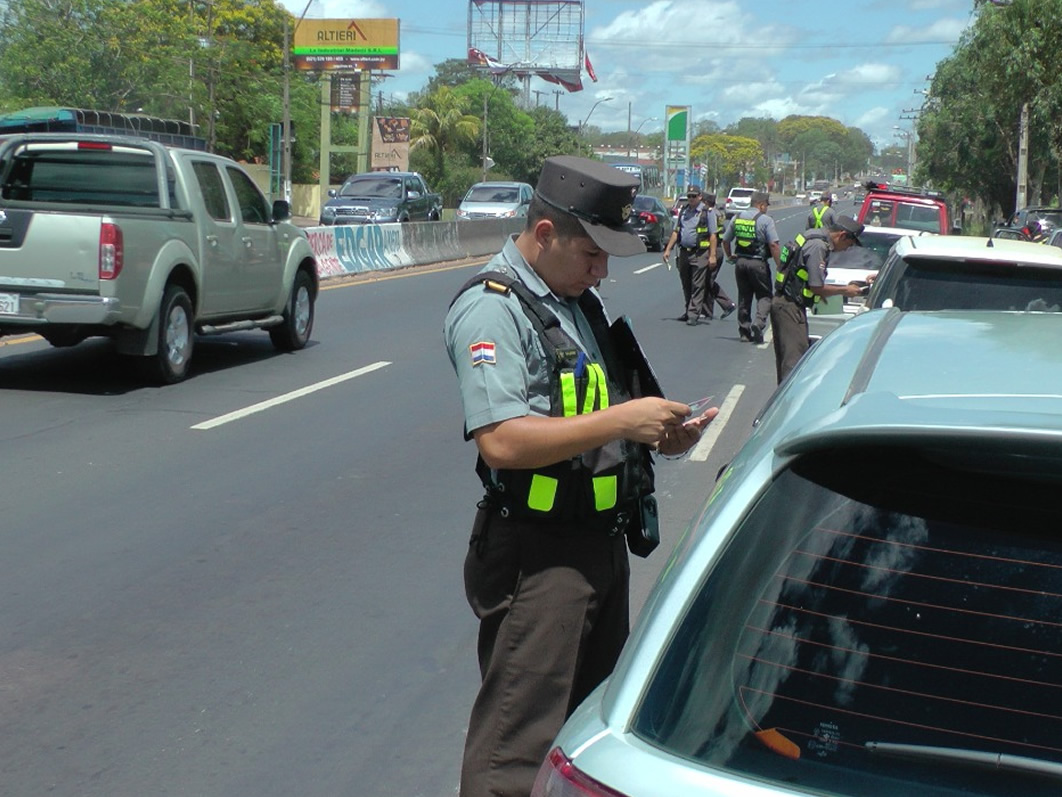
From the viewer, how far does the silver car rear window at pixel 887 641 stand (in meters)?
2.04

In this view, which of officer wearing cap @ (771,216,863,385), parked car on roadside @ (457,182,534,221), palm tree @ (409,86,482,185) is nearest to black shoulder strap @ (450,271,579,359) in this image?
officer wearing cap @ (771,216,863,385)

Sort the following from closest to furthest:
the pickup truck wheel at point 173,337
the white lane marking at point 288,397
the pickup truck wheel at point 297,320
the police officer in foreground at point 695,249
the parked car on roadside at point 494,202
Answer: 1. the white lane marking at point 288,397
2. the pickup truck wheel at point 173,337
3. the pickup truck wheel at point 297,320
4. the police officer in foreground at point 695,249
5. the parked car on roadside at point 494,202

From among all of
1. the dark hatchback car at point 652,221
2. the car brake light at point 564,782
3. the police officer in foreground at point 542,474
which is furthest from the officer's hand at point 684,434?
the dark hatchback car at point 652,221

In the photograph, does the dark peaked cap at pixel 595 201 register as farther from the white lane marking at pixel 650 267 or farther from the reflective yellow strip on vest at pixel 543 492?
the white lane marking at pixel 650 267

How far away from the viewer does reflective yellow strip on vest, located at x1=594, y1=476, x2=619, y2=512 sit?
10.6 ft

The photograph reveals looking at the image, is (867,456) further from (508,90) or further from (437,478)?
(508,90)

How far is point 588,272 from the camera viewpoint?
3.33 meters

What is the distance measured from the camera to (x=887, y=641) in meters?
2.12

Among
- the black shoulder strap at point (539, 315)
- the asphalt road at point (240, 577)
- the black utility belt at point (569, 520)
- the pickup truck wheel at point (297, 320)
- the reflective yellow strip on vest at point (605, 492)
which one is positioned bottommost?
the asphalt road at point (240, 577)

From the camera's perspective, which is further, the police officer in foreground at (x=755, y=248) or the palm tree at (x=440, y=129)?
the palm tree at (x=440, y=129)

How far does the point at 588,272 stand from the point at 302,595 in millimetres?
3363

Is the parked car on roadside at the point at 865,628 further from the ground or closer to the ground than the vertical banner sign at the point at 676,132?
closer to the ground

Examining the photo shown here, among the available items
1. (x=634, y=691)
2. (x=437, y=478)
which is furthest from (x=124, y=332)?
(x=634, y=691)

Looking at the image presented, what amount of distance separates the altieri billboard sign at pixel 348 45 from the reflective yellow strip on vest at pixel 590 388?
68.3 metres
